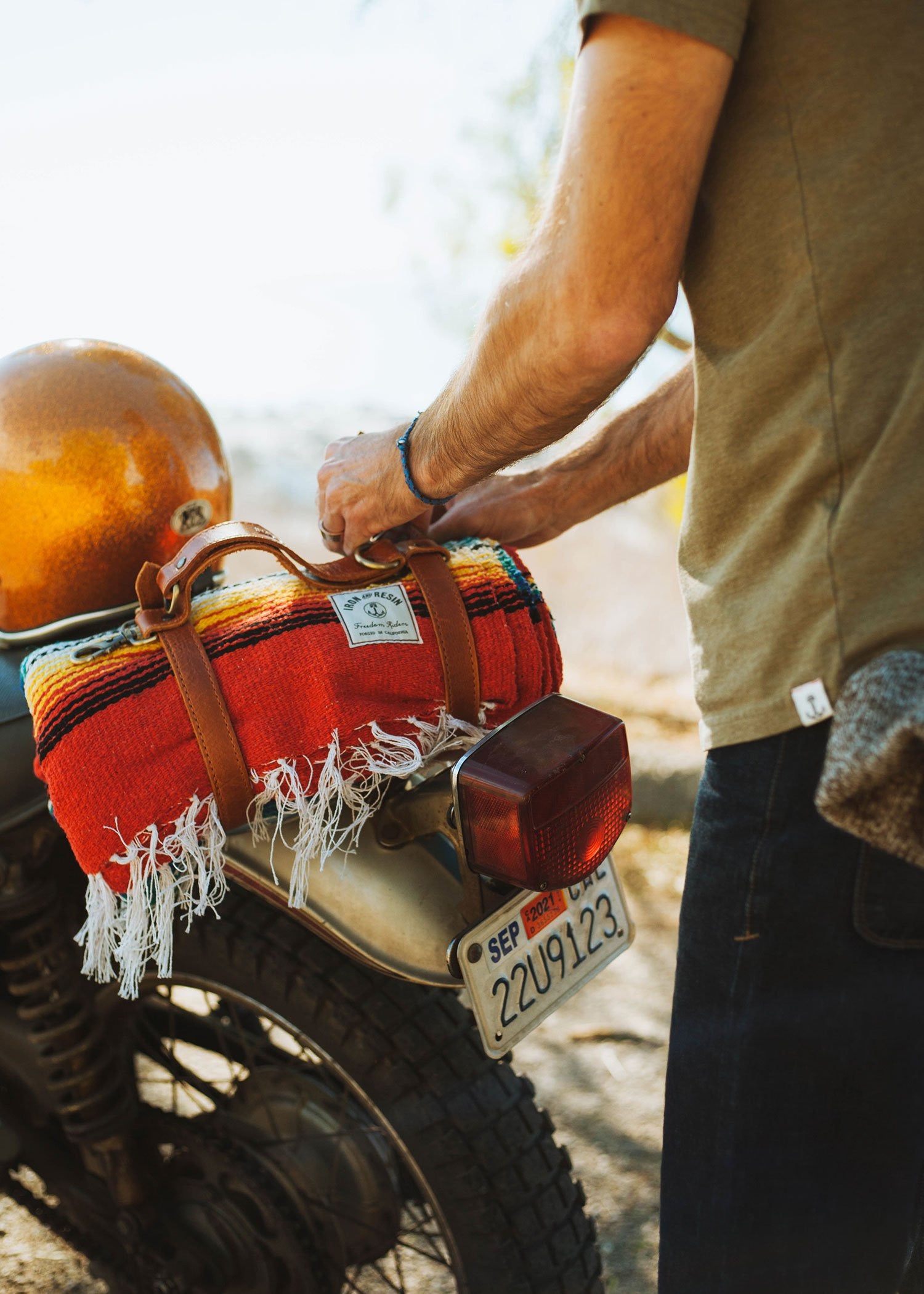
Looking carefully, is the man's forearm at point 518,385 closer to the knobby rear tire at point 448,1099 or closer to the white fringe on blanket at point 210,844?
the white fringe on blanket at point 210,844

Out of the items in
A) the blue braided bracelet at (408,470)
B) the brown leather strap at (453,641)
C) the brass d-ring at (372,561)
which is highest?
the blue braided bracelet at (408,470)

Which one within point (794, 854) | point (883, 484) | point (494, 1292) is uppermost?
point (883, 484)

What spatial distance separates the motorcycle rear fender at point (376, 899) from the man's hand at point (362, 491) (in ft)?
1.35

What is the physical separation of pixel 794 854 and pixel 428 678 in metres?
0.54

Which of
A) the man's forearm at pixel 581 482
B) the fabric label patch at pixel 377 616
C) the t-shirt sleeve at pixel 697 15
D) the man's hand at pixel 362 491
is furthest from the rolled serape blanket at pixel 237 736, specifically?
the t-shirt sleeve at pixel 697 15

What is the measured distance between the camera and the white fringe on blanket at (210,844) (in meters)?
1.28

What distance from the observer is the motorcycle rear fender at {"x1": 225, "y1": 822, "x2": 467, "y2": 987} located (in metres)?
1.34

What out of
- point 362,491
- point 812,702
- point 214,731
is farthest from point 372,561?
point 812,702

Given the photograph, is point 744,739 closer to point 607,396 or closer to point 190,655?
point 607,396

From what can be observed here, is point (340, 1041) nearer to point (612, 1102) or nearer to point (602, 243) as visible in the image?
point (602, 243)

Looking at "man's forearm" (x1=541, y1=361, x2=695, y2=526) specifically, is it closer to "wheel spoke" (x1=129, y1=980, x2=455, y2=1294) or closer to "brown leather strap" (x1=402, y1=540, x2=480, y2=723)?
"brown leather strap" (x1=402, y1=540, x2=480, y2=723)

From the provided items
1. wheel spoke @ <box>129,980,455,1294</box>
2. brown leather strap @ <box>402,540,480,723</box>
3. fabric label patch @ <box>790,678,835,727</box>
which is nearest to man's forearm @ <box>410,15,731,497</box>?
brown leather strap @ <box>402,540,480,723</box>

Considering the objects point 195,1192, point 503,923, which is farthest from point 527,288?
point 195,1192

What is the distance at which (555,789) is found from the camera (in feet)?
3.88
